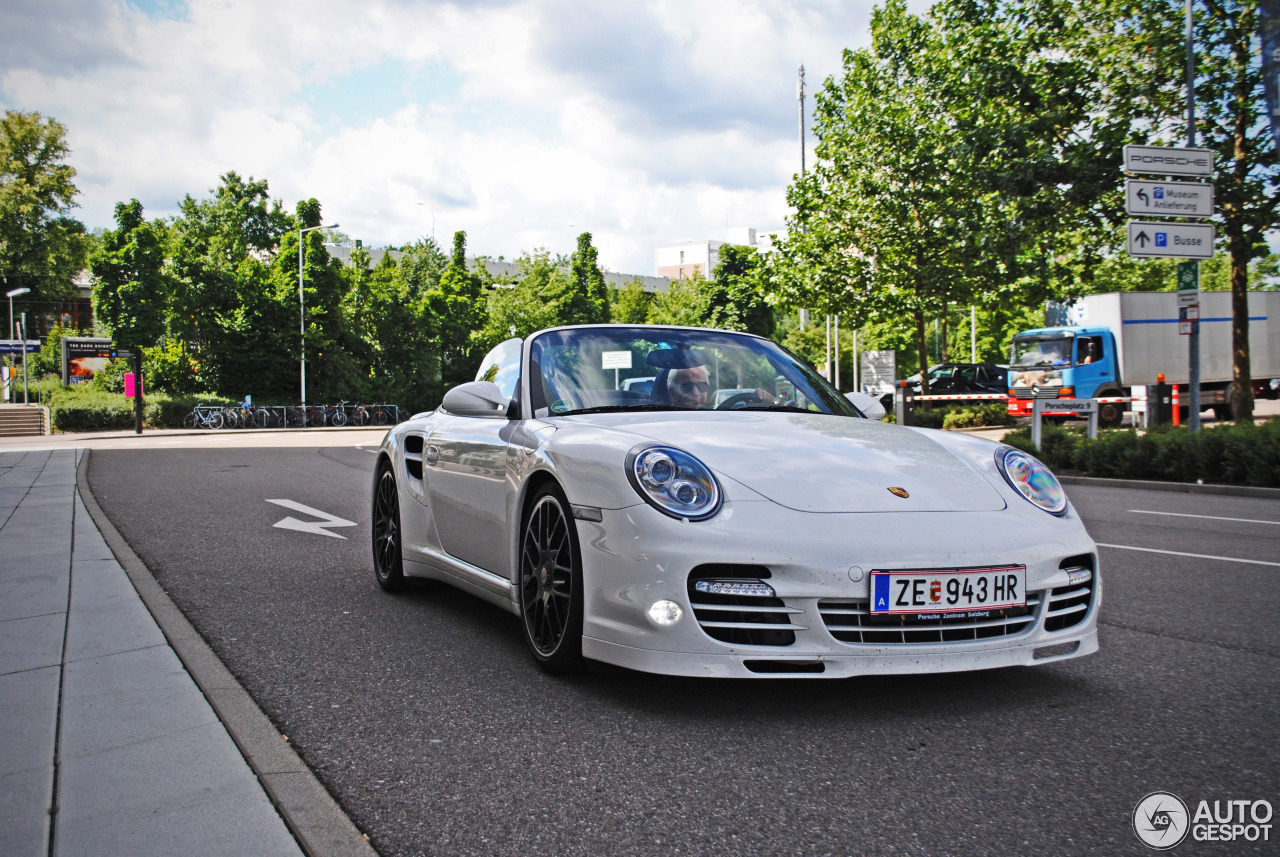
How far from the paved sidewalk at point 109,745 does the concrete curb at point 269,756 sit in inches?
1.6

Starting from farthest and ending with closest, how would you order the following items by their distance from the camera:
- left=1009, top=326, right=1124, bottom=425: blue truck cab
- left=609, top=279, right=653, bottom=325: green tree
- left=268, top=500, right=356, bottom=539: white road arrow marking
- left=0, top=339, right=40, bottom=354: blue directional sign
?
1. left=609, top=279, right=653, bottom=325: green tree
2. left=0, top=339, right=40, bottom=354: blue directional sign
3. left=1009, top=326, right=1124, bottom=425: blue truck cab
4. left=268, top=500, right=356, bottom=539: white road arrow marking

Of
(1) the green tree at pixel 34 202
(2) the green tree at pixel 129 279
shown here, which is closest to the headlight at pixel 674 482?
(2) the green tree at pixel 129 279

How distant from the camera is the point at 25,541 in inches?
297

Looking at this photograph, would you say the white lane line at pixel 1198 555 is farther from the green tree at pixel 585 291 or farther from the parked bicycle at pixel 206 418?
the green tree at pixel 585 291

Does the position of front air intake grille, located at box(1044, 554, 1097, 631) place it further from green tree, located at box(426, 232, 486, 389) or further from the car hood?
green tree, located at box(426, 232, 486, 389)

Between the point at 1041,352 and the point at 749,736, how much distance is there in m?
26.8

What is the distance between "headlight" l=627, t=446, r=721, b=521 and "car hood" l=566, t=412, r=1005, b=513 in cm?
8

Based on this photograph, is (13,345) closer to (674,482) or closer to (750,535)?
(674,482)

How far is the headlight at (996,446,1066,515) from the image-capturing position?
11.9 ft

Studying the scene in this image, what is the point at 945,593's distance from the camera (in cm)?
315

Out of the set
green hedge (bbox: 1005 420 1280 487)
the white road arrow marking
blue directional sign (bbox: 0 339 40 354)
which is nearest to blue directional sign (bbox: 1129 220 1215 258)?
green hedge (bbox: 1005 420 1280 487)

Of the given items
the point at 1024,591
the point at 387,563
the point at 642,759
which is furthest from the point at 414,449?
the point at 1024,591

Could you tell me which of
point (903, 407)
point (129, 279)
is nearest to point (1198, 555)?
point (903, 407)

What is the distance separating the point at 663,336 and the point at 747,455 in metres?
1.25
